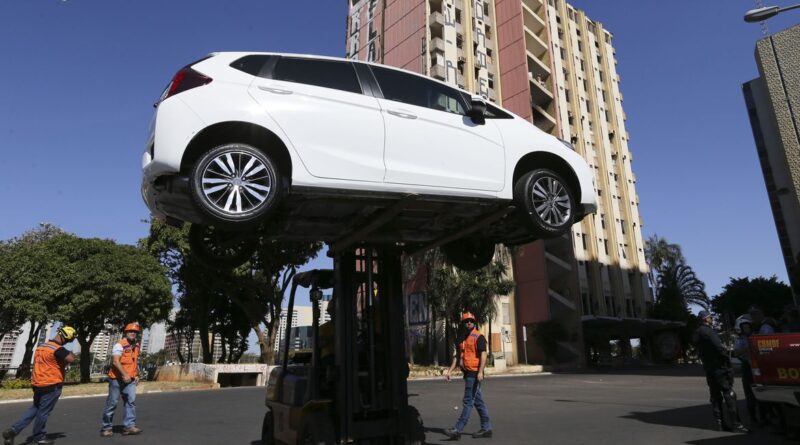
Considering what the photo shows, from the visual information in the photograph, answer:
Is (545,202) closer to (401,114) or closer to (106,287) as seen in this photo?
(401,114)

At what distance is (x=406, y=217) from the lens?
4.88m

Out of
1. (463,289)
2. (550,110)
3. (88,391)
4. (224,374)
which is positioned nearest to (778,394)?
(88,391)

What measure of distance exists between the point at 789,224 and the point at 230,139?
59963mm

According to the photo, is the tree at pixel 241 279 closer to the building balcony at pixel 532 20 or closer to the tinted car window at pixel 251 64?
the tinted car window at pixel 251 64

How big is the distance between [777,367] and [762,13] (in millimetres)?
8060

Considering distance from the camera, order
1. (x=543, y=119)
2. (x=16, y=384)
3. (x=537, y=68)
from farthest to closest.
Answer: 1. (x=537, y=68)
2. (x=543, y=119)
3. (x=16, y=384)

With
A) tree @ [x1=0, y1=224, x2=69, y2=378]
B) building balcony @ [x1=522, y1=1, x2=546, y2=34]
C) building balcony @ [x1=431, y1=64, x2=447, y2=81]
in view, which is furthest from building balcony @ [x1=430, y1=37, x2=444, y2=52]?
tree @ [x1=0, y1=224, x2=69, y2=378]

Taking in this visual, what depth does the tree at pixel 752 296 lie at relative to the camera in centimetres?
5175

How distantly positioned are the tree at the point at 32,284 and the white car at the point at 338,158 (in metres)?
25.0

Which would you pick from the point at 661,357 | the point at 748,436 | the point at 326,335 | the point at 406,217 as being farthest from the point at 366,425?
the point at 661,357

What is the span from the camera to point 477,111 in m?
4.66

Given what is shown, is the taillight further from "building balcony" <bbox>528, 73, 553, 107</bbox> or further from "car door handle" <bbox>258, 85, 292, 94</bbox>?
"building balcony" <bbox>528, 73, 553, 107</bbox>

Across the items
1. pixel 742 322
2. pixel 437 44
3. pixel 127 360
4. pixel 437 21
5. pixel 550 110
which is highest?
pixel 437 21

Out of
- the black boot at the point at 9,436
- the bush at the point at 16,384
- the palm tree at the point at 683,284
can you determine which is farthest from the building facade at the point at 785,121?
the bush at the point at 16,384
